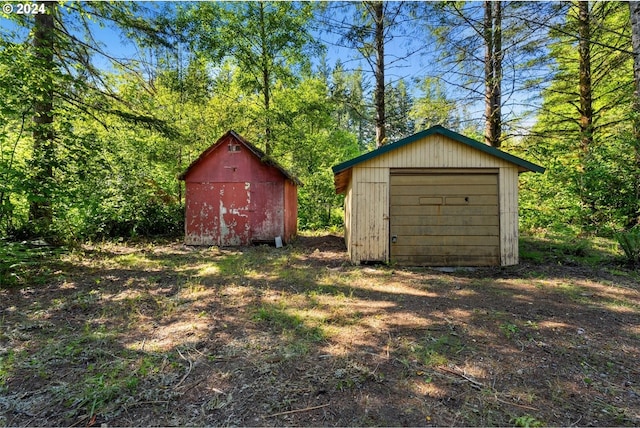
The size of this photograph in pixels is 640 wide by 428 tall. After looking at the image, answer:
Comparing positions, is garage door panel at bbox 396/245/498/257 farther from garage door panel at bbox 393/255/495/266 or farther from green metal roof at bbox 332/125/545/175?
green metal roof at bbox 332/125/545/175

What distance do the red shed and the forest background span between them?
5.92 ft

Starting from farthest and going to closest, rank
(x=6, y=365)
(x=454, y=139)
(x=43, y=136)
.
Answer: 1. (x=454, y=139)
2. (x=43, y=136)
3. (x=6, y=365)

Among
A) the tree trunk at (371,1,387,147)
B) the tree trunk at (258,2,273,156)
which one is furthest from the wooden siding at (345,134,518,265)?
the tree trunk at (258,2,273,156)

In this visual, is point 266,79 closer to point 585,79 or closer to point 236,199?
point 236,199

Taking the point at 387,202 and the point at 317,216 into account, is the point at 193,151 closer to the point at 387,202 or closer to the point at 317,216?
the point at 317,216

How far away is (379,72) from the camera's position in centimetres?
1109

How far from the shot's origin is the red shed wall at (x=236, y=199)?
10258 millimetres

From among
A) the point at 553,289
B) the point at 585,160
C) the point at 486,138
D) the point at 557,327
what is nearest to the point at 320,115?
the point at 486,138

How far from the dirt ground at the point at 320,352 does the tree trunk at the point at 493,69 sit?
5361 millimetres

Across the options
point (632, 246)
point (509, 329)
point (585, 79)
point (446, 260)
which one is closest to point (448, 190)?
point (446, 260)

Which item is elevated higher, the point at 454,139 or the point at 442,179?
the point at 454,139

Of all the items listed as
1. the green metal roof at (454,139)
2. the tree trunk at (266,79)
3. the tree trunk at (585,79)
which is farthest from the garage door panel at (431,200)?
the tree trunk at (266,79)

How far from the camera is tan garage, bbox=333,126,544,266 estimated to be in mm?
7156
